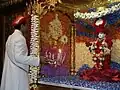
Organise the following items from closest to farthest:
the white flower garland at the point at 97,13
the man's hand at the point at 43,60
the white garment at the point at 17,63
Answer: the white flower garland at the point at 97,13
the white garment at the point at 17,63
the man's hand at the point at 43,60

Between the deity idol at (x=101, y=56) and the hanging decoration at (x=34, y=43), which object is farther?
the hanging decoration at (x=34, y=43)

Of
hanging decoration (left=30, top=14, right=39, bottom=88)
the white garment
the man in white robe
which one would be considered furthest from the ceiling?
the white garment

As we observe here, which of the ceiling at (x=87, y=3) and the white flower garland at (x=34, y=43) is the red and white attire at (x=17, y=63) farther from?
the ceiling at (x=87, y=3)

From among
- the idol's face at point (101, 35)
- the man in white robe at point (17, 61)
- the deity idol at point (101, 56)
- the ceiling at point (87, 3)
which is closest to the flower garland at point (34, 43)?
the man in white robe at point (17, 61)

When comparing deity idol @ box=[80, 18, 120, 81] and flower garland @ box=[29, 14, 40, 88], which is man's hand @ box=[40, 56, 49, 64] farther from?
deity idol @ box=[80, 18, 120, 81]

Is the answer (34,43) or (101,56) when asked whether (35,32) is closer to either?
(34,43)

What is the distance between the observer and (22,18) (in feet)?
12.4

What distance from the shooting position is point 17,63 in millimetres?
3762

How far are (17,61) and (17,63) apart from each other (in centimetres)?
7

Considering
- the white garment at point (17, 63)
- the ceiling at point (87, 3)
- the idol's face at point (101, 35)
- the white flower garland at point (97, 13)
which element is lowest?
the white garment at point (17, 63)

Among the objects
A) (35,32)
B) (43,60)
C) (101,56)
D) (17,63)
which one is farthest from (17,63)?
(101,56)

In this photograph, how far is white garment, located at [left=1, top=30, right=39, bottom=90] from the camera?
3668 millimetres

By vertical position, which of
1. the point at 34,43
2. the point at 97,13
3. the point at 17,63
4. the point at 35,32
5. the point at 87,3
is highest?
the point at 87,3

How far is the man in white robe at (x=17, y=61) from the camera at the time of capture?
367 centimetres
